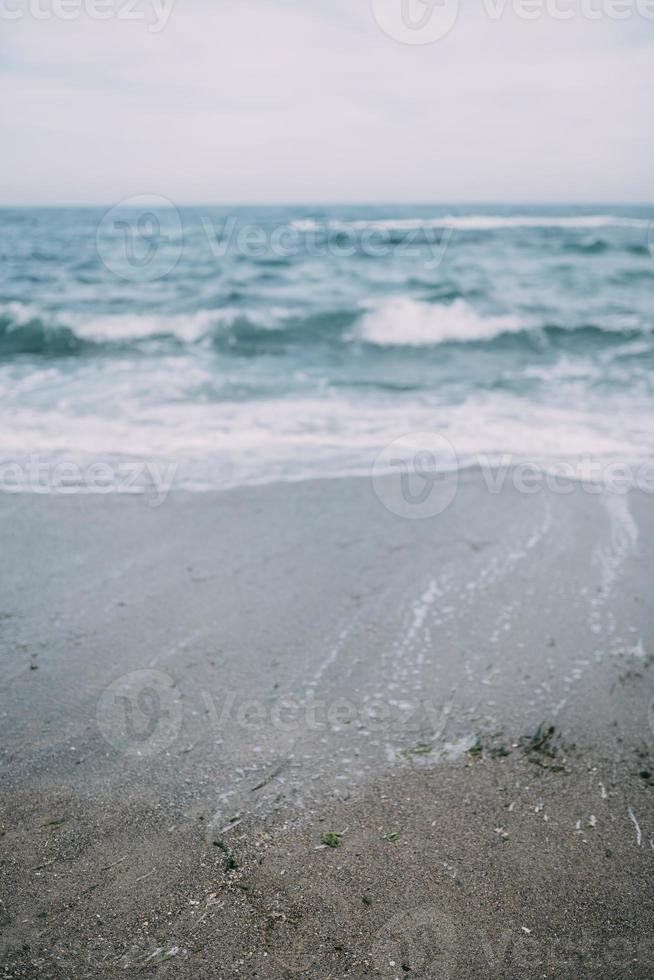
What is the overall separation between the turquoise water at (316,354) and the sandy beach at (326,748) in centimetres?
171

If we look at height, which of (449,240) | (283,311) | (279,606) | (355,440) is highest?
(449,240)

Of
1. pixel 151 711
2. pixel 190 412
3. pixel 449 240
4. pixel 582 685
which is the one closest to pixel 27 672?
pixel 151 711

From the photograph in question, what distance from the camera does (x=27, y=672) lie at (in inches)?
132

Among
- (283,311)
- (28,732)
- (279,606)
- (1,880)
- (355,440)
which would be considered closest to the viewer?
(1,880)

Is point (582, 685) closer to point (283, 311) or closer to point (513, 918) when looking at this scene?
point (513, 918)

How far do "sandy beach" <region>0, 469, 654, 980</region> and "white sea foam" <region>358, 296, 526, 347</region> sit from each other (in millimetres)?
8994

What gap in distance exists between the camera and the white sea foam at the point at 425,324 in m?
13.4

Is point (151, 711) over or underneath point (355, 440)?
underneath

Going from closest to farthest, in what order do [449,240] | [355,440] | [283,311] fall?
[355,440], [283,311], [449,240]

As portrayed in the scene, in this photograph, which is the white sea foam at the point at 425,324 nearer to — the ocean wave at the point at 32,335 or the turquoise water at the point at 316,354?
the turquoise water at the point at 316,354

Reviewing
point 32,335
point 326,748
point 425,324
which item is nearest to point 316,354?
point 425,324

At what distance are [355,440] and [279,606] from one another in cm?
323

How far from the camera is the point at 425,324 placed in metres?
14.0

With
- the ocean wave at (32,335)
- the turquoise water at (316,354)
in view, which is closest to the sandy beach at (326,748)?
the turquoise water at (316,354)
